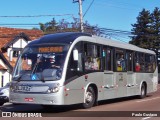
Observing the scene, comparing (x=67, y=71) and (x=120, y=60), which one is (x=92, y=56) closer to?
(x=67, y=71)

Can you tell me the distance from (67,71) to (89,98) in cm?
212

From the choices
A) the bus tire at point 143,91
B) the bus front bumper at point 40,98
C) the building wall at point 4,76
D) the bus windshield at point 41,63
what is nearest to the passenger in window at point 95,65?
the bus windshield at point 41,63

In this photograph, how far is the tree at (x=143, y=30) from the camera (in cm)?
7181

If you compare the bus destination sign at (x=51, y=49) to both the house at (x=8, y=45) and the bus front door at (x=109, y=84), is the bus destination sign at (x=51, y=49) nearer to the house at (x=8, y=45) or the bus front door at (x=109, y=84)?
the bus front door at (x=109, y=84)

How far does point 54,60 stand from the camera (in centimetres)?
1435

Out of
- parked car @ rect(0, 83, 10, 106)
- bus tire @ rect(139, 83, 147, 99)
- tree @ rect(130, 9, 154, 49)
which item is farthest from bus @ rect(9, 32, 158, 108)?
tree @ rect(130, 9, 154, 49)

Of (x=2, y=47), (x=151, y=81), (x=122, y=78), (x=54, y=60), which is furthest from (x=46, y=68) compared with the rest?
(x=2, y=47)

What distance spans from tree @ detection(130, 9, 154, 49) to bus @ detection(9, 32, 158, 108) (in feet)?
177

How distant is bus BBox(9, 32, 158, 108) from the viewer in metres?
13.9

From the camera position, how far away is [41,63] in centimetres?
1438

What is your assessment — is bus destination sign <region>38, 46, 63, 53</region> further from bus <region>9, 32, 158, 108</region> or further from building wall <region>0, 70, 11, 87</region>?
building wall <region>0, 70, 11, 87</region>

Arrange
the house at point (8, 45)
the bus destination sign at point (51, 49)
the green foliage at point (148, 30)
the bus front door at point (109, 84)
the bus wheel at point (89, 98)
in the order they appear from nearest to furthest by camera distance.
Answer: the bus destination sign at point (51, 49), the bus wheel at point (89, 98), the bus front door at point (109, 84), the house at point (8, 45), the green foliage at point (148, 30)

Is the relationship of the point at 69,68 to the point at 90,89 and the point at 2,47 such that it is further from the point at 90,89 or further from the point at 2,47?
the point at 2,47

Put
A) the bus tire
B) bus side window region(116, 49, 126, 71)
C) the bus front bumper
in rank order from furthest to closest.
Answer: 1. the bus tire
2. bus side window region(116, 49, 126, 71)
3. the bus front bumper
